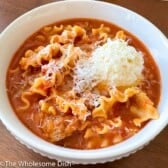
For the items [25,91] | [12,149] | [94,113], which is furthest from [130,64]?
[12,149]

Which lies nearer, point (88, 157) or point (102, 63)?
point (88, 157)

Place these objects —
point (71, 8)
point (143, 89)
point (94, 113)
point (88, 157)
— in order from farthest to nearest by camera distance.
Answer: point (71, 8) → point (143, 89) → point (94, 113) → point (88, 157)

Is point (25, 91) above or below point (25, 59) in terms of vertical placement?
below

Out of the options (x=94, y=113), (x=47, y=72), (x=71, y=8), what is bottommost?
(x=94, y=113)

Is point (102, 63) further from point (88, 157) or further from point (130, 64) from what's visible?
point (88, 157)

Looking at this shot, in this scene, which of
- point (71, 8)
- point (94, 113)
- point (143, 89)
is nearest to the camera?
point (94, 113)
